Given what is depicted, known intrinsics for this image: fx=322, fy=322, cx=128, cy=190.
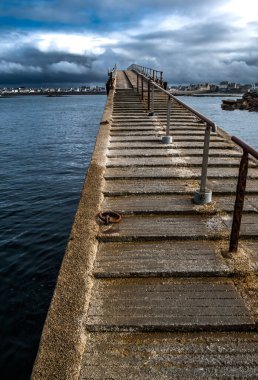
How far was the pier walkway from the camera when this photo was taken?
8.33 ft

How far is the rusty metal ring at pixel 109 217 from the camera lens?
4395 mm

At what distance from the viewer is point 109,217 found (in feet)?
14.6

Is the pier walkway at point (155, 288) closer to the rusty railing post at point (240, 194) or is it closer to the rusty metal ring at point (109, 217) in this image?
the rusty metal ring at point (109, 217)

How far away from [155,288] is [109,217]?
1.39 metres

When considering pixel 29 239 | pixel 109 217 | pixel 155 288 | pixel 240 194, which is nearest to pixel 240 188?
pixel 240 194

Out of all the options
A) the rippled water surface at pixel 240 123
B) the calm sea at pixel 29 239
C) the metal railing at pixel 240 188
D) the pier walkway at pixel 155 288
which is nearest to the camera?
the pier walkway at pixel 155 288

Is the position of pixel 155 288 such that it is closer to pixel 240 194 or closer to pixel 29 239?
pixel 240 194

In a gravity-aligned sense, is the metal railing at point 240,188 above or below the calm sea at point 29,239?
above

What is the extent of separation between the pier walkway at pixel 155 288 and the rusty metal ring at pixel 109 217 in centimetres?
5

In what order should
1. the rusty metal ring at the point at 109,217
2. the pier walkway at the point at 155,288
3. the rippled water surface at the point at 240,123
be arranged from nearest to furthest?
the pier walkway at the point at 155,288
the rusty metal ring at the point at 109,217
the rippled water surface at the point at 240,123

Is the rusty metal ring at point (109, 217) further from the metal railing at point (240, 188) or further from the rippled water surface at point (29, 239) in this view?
the rippled water surface at point (29, 239)

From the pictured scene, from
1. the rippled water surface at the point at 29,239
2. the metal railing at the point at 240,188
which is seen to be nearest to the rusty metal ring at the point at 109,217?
the metal railing at the point at 240,188

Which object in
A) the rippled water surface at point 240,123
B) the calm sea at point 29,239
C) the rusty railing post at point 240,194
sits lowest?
the rippled water surface at point 240,123

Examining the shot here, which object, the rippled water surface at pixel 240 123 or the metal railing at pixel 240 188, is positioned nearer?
the metal railing at pixel 240 188
